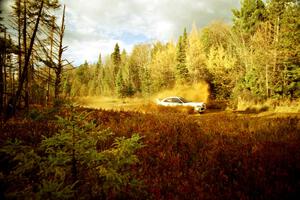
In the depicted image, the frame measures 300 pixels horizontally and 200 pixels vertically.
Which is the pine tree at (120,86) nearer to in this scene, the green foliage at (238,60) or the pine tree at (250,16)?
the green foliage at (238,60)

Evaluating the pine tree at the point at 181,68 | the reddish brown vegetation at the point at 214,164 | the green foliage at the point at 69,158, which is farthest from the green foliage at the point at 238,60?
the reddish brown vegetation at the point at 214,164

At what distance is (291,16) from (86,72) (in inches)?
3747

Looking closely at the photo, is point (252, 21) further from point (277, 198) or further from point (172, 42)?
point (277, 198)

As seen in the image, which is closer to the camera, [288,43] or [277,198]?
[277,198]

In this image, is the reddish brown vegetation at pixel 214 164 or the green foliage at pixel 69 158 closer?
the green foliage at pixel 69 158

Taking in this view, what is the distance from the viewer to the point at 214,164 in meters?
5.59

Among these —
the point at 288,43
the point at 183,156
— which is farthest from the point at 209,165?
the point at 288,43

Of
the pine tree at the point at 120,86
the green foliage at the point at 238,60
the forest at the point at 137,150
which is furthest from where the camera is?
the pine tree at the point at 120,86

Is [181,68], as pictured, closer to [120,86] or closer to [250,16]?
[250,16]

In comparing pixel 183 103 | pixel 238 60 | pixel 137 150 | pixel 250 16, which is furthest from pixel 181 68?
pixel 137 150

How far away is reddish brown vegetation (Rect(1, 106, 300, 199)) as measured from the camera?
428 centimetres

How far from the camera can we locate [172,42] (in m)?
64.7

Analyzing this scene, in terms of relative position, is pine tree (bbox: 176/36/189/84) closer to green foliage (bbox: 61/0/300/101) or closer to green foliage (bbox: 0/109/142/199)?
green foliage (bbox: 61/0/300/101)

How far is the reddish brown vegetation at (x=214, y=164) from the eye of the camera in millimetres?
4277
